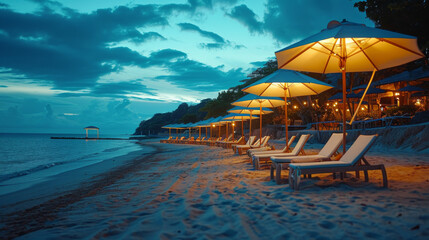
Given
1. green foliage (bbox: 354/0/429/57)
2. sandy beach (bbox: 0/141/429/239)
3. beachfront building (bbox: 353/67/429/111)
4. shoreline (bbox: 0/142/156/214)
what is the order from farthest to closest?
beachfront building (bbox: 353/67/429/111)
green foliage (bbox: 354/0/429/57)
shoreline (bbox: 0/142/156/214)
sandy beach (bbox: 0/141/429/239)

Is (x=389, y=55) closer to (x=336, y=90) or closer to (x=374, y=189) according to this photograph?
(x=374, y=189)

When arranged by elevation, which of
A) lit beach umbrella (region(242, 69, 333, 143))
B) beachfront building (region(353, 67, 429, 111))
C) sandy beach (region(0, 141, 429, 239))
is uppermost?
beachfront building (region(353, 67, 429, 111))

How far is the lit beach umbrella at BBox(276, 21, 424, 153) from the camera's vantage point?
364cm

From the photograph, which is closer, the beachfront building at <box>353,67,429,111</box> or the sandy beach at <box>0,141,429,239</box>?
the sandy beach at <box>0,141,429,239</box>

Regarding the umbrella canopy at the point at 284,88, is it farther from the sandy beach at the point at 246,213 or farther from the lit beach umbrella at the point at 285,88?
the sandy beach at the point at 246,213

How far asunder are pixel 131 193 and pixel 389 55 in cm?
500

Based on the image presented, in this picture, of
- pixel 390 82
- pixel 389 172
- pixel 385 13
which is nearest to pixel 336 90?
pixel 390 82

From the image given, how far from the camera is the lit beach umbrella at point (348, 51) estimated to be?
3.64m

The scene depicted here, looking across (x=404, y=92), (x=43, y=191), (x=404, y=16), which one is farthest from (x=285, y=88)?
(x=404, y=92)

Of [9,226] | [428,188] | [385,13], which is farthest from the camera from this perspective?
[385,13]

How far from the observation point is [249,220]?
263 centimetres

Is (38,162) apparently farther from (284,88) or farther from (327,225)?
(327,225)

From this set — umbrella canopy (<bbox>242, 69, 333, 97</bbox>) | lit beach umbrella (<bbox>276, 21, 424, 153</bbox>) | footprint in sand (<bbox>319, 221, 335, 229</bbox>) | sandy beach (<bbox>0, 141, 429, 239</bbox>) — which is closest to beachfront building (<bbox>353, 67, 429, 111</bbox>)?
umbrella canopy (<bbox>242, 69, 333, 97</bbox>)

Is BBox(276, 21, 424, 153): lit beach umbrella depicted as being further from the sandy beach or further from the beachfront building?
the beachfront building
